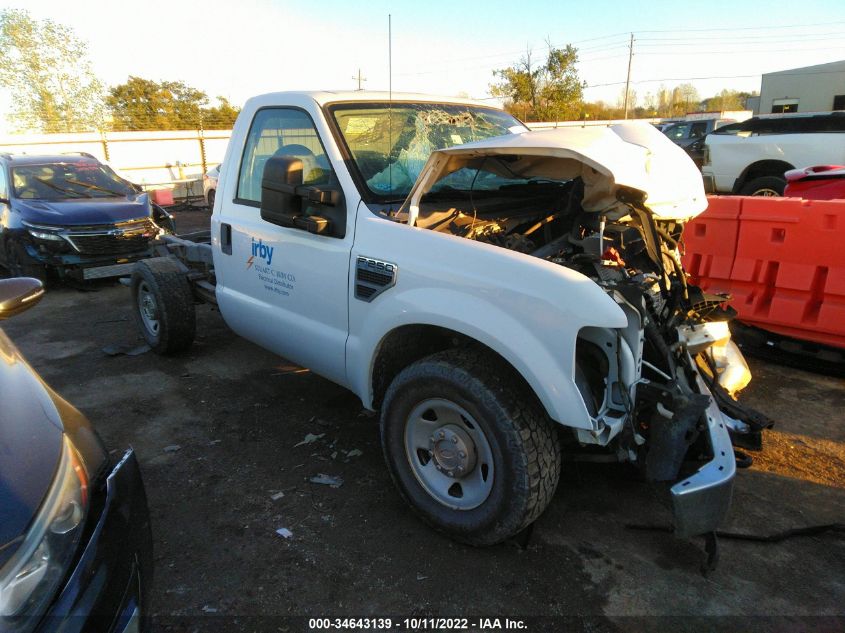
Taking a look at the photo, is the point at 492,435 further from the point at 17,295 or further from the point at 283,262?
the point at 17,295

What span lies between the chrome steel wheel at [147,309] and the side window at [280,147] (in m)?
1.90

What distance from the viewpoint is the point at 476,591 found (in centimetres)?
250

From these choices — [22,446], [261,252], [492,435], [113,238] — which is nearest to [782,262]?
[492,435]

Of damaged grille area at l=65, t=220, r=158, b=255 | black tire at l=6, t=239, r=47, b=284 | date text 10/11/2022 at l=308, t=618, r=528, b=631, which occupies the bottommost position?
date text 10/11/2022 at l=308, t=618, r=528, b=631

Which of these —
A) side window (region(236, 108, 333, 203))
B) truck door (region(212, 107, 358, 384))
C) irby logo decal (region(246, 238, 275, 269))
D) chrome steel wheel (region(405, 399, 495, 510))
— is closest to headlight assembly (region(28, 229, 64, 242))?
truck door (region(212, 107, 358, 384))

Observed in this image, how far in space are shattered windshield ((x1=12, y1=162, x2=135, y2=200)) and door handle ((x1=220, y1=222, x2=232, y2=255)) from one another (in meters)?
5.69

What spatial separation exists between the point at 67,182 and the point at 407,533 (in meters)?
8.42

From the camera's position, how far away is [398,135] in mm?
3551

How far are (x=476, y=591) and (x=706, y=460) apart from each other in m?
1.20

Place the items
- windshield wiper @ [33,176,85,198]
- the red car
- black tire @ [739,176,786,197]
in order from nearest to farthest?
the red car, windshield wiper @ [33,176,85,198], black tire @ [739,176,786,197]

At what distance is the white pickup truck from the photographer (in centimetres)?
242

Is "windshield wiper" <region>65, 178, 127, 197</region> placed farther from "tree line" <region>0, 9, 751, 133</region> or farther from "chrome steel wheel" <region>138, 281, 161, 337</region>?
"tree line" <region>0, 9, 751, 133</region>

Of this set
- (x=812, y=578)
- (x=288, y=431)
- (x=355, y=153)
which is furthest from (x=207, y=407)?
(x=812, y=578)

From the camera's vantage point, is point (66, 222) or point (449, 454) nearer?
point (449, 454)
